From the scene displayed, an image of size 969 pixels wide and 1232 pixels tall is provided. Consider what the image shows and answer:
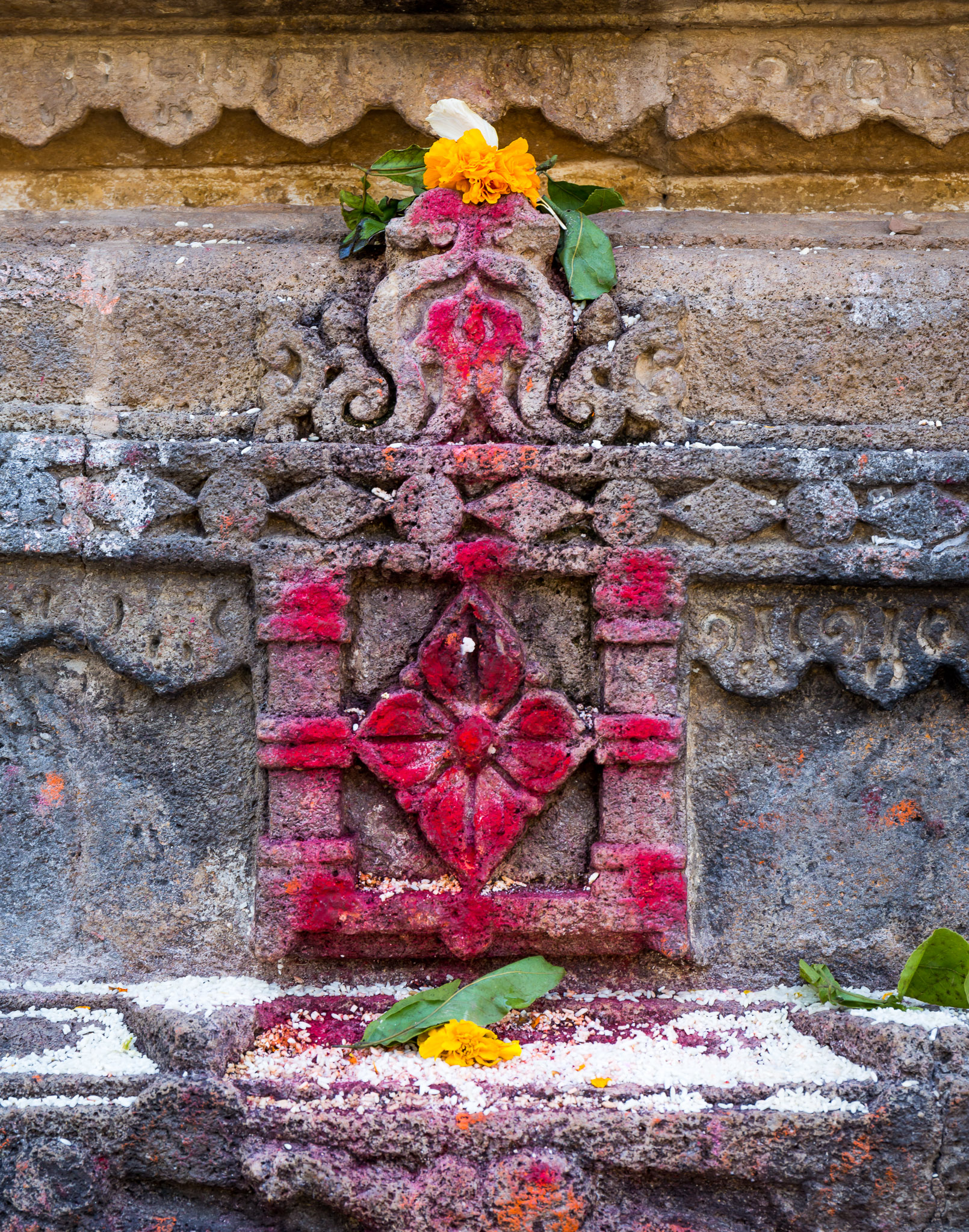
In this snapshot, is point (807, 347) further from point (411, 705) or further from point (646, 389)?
point (411, 705)

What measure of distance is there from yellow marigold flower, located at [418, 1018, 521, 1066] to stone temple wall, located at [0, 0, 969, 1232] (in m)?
0.13

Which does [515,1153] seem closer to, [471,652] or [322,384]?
[471,652]

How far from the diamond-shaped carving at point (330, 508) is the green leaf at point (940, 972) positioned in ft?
3.99

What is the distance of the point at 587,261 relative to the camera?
1876 millimetres

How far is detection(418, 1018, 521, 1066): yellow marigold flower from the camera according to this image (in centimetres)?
162

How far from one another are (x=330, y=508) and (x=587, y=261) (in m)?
0.67

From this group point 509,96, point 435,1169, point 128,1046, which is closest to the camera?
point 435,1169

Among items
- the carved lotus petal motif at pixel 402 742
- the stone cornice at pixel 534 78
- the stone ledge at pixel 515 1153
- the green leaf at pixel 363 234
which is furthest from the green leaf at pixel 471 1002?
the stone cornice at pixel 534 78

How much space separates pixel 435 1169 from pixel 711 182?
74.7 inches

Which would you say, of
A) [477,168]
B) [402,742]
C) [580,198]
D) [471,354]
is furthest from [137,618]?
[580,198]

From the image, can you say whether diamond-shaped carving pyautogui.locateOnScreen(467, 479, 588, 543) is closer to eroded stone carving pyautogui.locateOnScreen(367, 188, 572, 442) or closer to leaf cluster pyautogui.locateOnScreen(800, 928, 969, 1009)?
eroded stone carving pyautogui.locateOnScreen(367, 188, 572, 442)

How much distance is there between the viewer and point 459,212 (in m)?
1.86

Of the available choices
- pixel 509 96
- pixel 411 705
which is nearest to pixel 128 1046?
pixel 411 705

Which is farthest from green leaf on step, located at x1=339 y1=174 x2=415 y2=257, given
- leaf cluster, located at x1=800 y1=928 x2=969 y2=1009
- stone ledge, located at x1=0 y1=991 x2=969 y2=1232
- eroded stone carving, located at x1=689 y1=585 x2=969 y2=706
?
leaf cluster, located at x1=800 y1=928 x2=969 y2=1009
